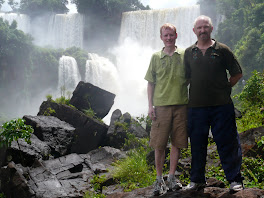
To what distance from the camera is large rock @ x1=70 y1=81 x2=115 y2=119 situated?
9.66 metres

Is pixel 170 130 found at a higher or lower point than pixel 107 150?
higher

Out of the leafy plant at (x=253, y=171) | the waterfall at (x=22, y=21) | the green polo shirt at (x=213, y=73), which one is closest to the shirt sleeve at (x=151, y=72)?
the green polo shirt at (x=213, y=73)

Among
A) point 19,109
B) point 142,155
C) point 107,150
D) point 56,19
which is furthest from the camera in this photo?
point 56,19

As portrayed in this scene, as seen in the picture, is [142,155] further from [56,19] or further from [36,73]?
[56,19]

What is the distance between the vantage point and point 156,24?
34.7 meters

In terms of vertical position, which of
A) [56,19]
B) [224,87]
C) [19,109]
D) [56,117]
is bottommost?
[19,109]

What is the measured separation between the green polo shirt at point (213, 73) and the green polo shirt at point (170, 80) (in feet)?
0.66

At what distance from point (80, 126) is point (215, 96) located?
6217 mm

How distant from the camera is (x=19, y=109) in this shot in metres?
34.7

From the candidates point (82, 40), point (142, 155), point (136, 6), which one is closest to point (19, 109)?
point (82, 40)

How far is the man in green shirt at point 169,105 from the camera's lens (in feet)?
11.0

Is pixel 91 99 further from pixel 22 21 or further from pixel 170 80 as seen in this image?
pixel 22 21

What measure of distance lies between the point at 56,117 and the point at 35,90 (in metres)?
30.0

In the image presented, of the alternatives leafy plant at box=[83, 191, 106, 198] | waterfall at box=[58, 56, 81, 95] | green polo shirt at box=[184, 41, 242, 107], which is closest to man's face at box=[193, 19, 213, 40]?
green polo shirt at box=[184, 41, 242, 107]
